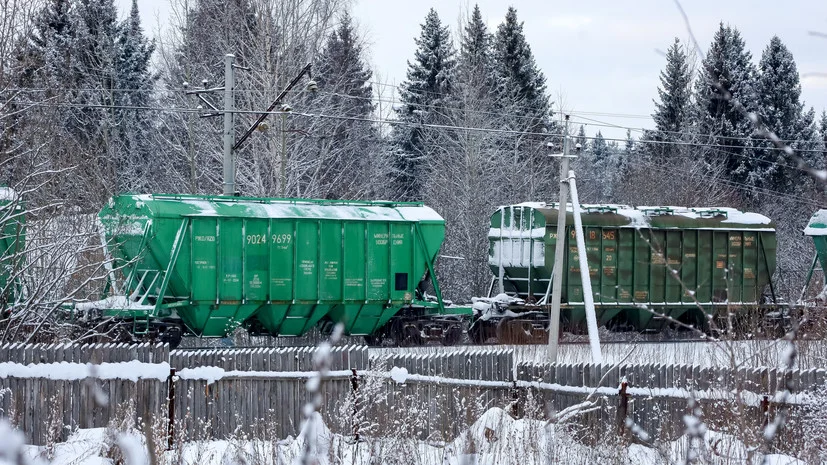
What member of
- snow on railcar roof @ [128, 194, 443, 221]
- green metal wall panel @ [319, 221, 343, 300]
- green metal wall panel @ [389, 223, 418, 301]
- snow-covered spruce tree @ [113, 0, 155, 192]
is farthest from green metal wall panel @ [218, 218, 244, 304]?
snow-covered spruce tree @ [113, 0, 155, 192]

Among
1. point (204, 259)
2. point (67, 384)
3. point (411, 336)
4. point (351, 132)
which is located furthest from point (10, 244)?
point (351, 132)

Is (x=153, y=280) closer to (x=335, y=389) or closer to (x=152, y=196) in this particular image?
(x=152, y=196)

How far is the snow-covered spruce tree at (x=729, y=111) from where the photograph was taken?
43.2 meters

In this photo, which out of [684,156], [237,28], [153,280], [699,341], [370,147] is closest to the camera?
[153,280]

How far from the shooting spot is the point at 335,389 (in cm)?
1112

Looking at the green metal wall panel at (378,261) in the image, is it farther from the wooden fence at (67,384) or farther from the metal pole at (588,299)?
the wooden fence at (67,384)

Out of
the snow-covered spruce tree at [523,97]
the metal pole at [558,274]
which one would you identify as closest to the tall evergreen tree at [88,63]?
the snow-covered spruce tree at [523,97]

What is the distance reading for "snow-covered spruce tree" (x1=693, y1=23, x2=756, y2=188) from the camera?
43219mm

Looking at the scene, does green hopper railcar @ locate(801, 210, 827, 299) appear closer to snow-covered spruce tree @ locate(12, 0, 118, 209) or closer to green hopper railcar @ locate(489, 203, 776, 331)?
green hopper railcar @ locate(489, 203, 776, 331)

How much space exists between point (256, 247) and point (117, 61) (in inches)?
986

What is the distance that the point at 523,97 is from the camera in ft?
146

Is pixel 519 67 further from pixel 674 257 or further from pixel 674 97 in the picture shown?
pixel 674 257

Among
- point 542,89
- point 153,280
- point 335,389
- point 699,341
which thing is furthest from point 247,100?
point 542,89

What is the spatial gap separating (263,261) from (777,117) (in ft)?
113
